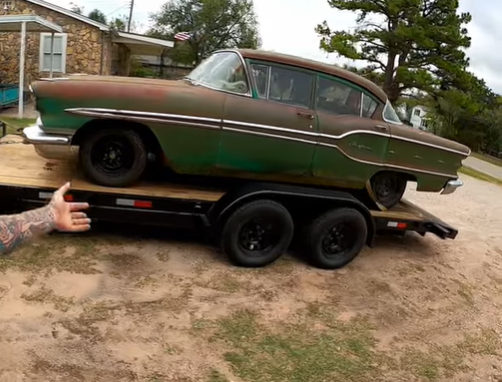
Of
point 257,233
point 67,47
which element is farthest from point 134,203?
point 67,47

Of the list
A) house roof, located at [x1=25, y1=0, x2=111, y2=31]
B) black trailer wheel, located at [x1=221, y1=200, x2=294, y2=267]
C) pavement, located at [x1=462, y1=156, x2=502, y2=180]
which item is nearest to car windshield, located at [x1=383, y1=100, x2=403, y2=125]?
black trailer wheel, located at [x1=221, y1=200, x2=294, y2=267]

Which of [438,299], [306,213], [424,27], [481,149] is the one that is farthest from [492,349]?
[481,149]

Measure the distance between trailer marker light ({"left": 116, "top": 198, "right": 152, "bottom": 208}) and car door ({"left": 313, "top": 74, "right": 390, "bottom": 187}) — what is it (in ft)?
5.60

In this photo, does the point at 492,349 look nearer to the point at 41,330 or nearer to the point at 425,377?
the point at 425,377

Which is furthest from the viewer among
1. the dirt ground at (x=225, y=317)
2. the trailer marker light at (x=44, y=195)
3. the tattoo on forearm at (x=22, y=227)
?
the trailer marker light at (x=44, y=195)

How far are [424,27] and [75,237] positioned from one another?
73.1 ft

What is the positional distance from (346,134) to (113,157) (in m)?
2.32

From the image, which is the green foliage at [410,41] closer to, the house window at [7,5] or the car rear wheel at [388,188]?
the house window at [7,5]

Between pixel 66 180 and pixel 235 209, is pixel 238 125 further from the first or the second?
pixel 66 180

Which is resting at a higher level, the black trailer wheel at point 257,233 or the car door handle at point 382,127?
the car door handle at point 382,127

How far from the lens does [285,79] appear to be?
17.4ft

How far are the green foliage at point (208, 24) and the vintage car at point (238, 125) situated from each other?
2711cm

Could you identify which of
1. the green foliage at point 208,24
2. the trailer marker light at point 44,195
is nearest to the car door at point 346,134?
the trailer marker light at point 44,195

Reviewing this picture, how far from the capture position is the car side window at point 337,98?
543 centimetres
